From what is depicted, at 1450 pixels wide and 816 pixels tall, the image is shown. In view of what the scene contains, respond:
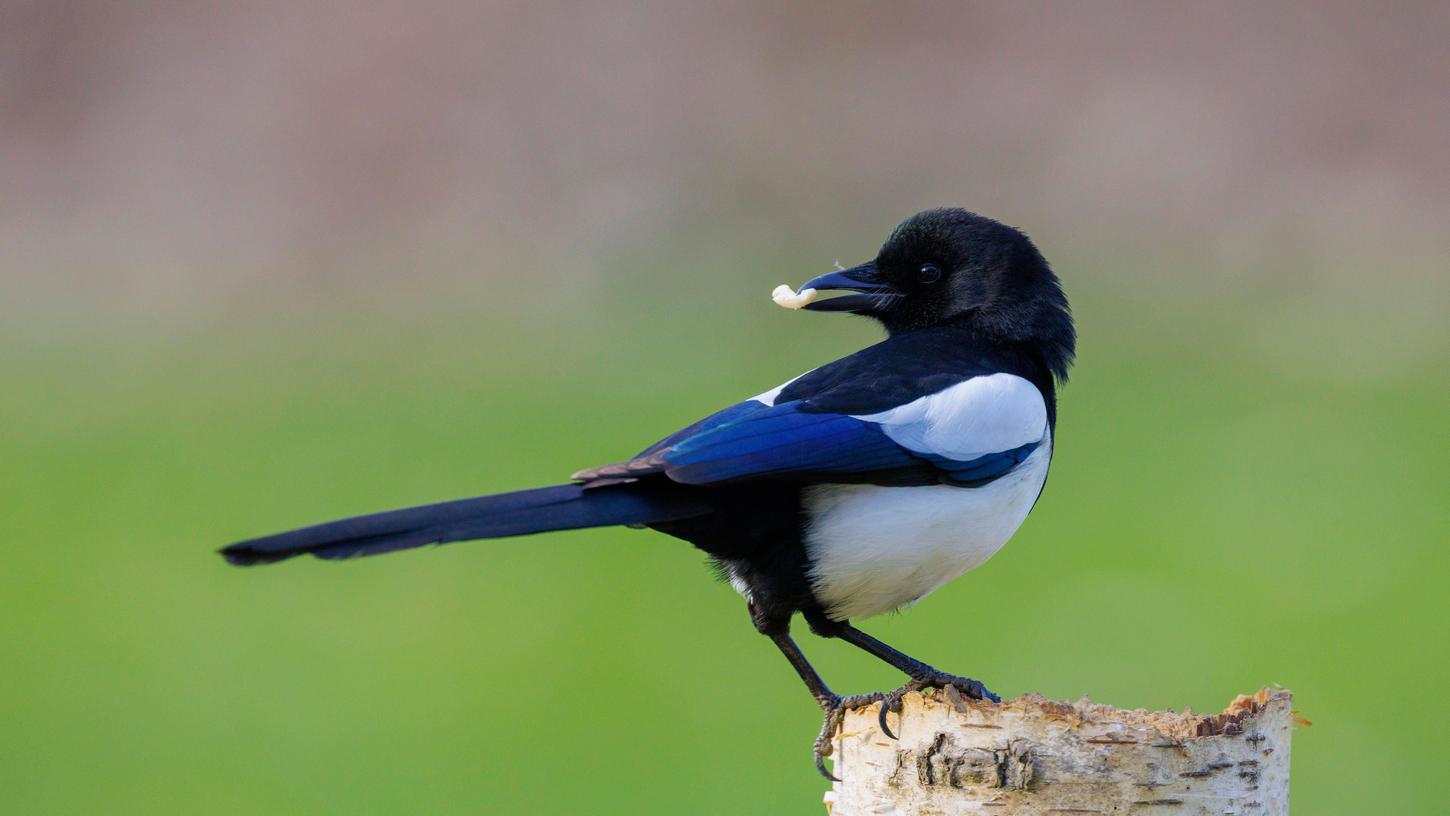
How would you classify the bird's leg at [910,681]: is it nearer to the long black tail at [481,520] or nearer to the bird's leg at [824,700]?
the bird's leg at [824,700]

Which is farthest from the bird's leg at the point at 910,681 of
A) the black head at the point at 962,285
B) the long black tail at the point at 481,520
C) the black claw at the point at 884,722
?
the black head at the point at 962,285

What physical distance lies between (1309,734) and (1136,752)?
2364mm

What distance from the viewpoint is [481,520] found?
2.02 metres

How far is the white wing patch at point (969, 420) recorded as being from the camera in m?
2.39

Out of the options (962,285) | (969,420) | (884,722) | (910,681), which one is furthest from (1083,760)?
(962,285)

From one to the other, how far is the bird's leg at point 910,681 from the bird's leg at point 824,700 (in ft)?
0.19

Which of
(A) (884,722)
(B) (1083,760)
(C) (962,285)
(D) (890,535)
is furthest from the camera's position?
(C) (962,285)

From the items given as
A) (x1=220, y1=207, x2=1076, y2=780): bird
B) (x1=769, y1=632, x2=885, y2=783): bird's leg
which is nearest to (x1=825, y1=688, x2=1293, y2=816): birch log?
(x1=220, y1=207, x2=1076, y2=780): bird

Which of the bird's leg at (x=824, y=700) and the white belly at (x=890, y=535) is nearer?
the bird's leg at (x=824, y=700)

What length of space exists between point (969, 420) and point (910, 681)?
390 millimetres

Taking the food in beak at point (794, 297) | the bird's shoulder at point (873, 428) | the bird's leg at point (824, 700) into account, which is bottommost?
the bird's leg at point (824, 700)

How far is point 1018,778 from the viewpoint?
1.84m

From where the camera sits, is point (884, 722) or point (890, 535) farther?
point (890, 535)

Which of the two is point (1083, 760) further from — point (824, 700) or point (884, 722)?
point (824, 700)
